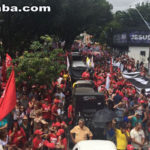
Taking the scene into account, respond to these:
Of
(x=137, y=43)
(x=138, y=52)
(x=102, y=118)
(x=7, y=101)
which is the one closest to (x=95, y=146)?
(x=7, y=101)

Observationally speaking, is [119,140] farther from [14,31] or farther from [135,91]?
[14,31]

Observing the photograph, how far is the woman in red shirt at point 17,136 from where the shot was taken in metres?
9.19

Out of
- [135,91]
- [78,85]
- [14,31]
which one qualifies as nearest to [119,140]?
[135,91]

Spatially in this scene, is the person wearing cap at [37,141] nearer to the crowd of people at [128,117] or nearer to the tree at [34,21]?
the crowd of people at [128,117]

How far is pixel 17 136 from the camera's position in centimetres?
923

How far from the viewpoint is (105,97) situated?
15219 millimetres

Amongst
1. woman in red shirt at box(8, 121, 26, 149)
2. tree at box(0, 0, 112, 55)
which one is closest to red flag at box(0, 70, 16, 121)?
woman in red shirt at box(8, 121, 26, 149)

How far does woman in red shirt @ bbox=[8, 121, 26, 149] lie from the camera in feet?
30.1

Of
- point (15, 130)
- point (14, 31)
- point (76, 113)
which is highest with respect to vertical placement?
point (14, 31)

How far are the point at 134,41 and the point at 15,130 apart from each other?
42.9m

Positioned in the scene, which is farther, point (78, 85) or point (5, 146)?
point (78, 85)

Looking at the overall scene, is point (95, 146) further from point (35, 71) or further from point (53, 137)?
point (35, 71)

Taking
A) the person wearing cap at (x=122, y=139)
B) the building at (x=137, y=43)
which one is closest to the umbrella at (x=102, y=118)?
the person wearing cap at (x=122, y=139)

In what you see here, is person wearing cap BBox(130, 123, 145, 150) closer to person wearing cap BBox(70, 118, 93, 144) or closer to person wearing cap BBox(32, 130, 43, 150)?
person wearing cap BBox(70, 118, 93, 144)
